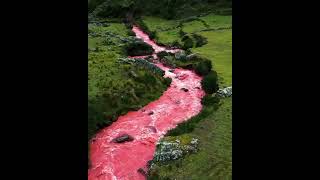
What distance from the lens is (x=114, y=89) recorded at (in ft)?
91.0

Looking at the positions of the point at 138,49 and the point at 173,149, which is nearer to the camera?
the point at 173,149

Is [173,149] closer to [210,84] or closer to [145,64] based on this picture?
[210,84]

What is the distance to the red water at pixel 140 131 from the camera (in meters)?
18.8

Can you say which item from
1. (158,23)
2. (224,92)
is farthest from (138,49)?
(158,23)

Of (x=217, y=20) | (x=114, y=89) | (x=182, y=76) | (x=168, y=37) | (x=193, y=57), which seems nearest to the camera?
(x=114, y=89)

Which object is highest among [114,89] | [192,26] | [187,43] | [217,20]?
[217,20]

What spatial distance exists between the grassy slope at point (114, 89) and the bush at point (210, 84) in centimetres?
284

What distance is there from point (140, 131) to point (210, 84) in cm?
712

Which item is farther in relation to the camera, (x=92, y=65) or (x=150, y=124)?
(x=92, y=65)
